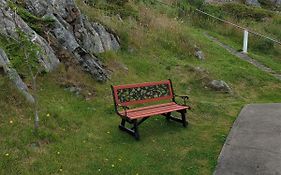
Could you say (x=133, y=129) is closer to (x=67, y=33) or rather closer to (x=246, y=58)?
(x=67, y=33)

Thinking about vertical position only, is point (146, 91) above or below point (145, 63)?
above

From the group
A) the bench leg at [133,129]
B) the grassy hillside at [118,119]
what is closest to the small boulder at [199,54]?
the grassy hillside at [118,119]

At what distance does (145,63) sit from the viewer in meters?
12.1

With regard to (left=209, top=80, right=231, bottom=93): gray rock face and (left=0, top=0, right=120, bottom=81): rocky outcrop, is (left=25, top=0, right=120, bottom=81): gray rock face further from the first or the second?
(left=209, top=80, right=231, bottom=93): gray rock face

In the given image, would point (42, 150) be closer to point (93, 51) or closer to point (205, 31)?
point (93, 51)

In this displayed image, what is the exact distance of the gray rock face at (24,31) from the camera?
27.7 ft

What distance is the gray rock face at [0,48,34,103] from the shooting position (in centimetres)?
748

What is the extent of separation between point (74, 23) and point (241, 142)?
220 inches

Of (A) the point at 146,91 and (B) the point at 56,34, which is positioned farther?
(B) the point at 56,34

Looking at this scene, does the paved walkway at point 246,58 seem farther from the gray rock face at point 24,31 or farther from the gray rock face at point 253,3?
the gray rock face at point 253,3

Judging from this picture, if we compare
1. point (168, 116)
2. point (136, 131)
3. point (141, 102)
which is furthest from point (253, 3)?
point (136, 131)

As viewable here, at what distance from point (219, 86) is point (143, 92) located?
3384mm

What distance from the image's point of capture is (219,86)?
1130 cm

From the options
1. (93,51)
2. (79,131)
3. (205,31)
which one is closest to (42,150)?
(79,131)
